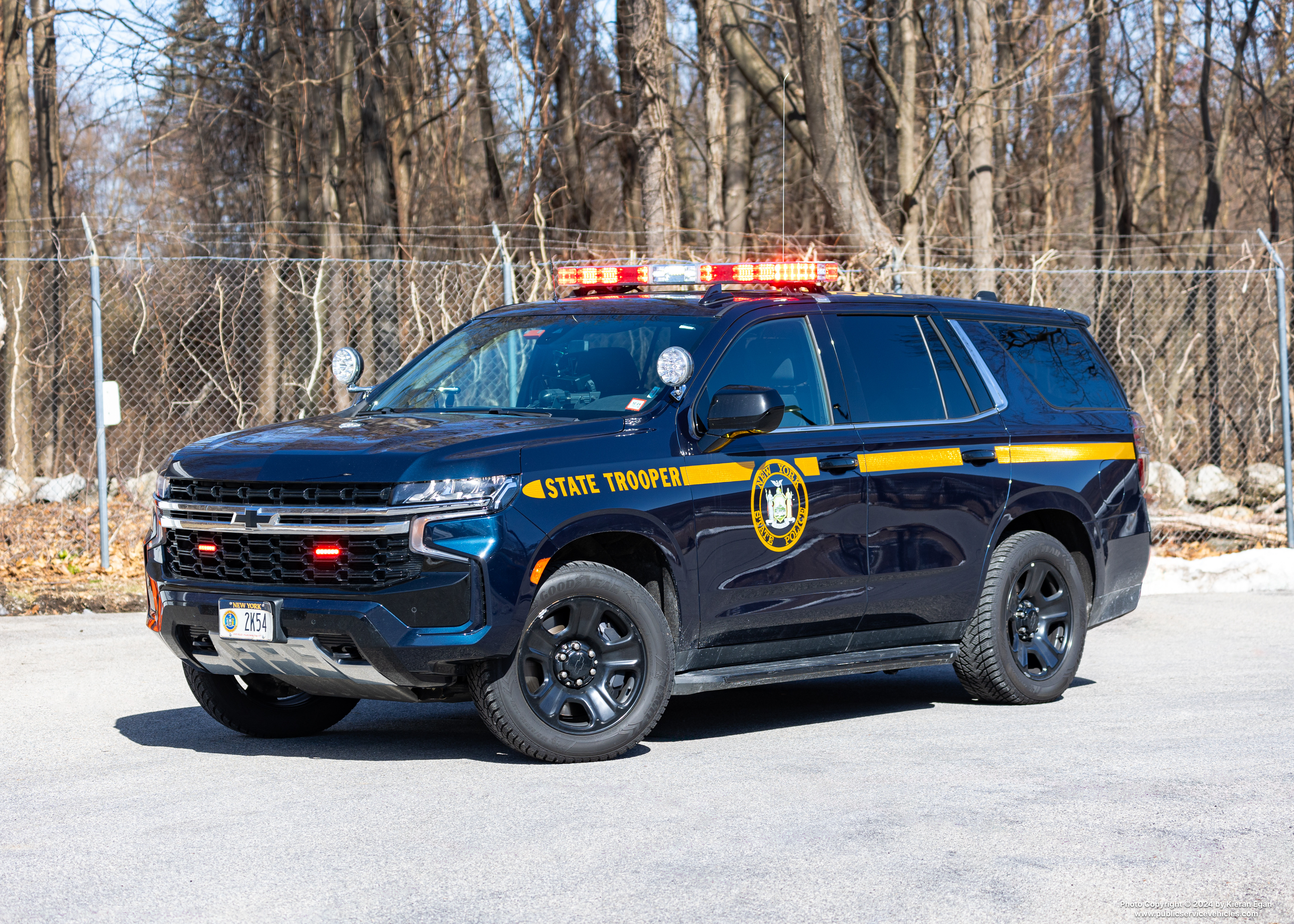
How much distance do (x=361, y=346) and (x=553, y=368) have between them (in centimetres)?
1057

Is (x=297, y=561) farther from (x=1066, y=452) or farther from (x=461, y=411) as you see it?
(x=1066, y=452)

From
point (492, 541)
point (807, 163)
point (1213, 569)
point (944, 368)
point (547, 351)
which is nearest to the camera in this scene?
point (492, 541)

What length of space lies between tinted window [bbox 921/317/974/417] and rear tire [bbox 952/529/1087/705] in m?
0.72

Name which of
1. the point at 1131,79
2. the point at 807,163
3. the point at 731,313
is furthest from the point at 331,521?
the point at 1131,79

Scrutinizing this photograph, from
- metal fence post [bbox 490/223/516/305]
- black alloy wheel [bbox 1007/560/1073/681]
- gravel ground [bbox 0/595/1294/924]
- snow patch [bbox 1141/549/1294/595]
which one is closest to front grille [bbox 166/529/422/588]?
gravel ground [bbox 0/595/1294/924]

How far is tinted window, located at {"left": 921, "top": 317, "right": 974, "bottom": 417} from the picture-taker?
7809mm

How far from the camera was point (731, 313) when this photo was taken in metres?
7.12

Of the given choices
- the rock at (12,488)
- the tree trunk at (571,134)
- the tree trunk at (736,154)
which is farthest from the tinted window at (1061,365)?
the tree trunk at (571,134)

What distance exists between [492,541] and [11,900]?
83.1 inches

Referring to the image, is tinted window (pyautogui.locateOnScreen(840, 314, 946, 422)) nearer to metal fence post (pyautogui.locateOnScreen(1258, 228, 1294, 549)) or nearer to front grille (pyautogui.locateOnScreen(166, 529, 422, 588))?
front grille (pyautogui.locateOnScreen(166, 529, 422, 588))

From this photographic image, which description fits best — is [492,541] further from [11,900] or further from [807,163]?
[807,163]

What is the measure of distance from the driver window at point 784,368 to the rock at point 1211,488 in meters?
12.5

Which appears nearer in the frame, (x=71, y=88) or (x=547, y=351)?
(x=547, y=351)

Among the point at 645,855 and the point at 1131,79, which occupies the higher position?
the point at 1131,79
